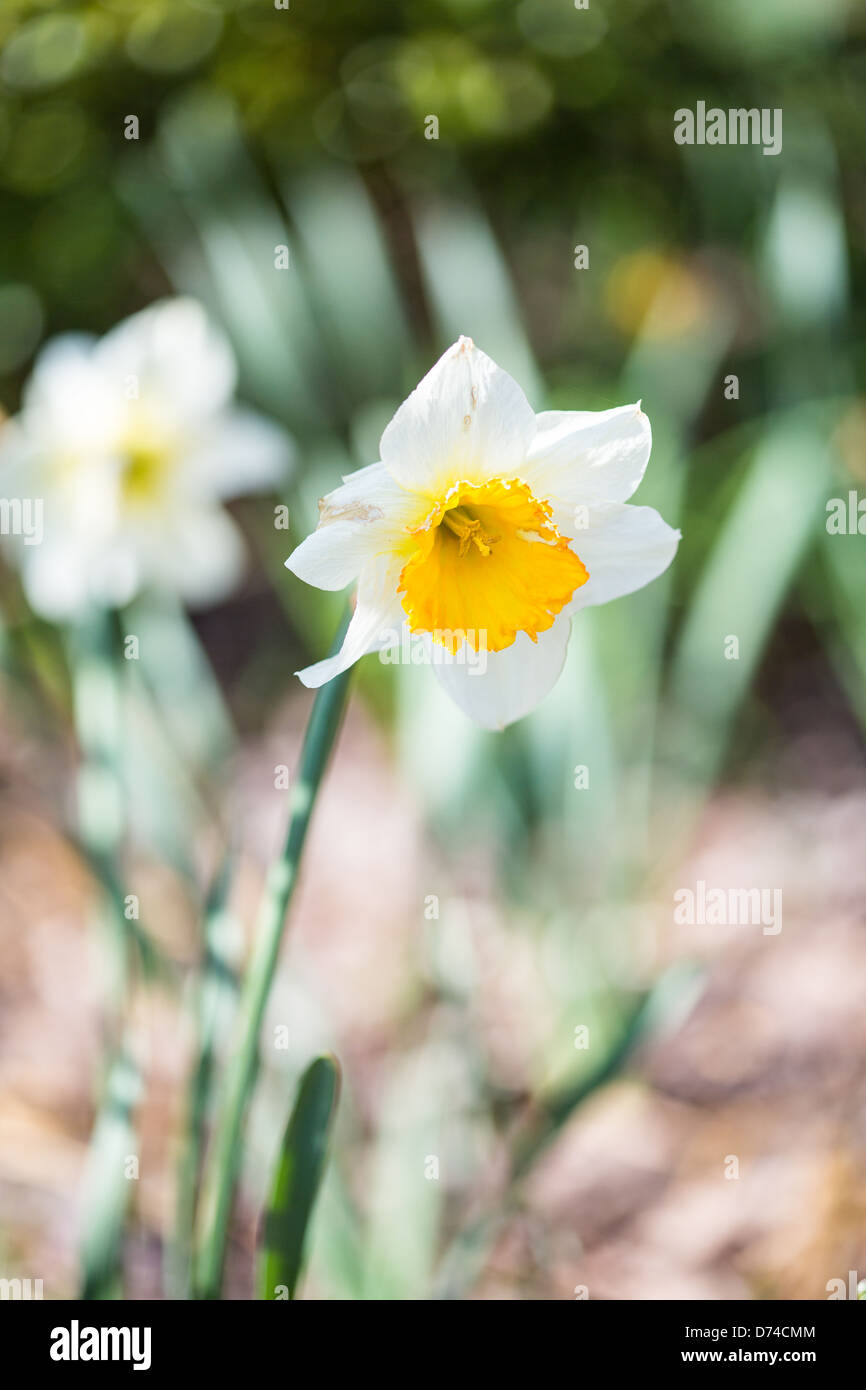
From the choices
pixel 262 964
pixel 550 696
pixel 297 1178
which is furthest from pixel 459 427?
pixel 550 696

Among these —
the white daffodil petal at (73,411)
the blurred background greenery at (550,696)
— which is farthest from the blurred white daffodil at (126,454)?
the blurred background greenery at (550,696)

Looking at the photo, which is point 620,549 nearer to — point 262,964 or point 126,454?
point 262,964

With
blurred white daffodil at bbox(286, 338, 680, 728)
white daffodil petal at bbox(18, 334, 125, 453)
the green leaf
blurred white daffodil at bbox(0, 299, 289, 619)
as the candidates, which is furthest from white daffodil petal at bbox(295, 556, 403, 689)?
white daffodil petal at bbox(18, 334, 125, 453)

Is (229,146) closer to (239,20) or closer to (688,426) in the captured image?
(239,20)

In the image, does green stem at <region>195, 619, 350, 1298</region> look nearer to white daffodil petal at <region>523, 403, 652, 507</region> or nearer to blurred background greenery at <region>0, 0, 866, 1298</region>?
white daffodil petal at <region>523, 403, 652, 507</region>

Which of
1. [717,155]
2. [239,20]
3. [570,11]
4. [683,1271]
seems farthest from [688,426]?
[683,1271]
